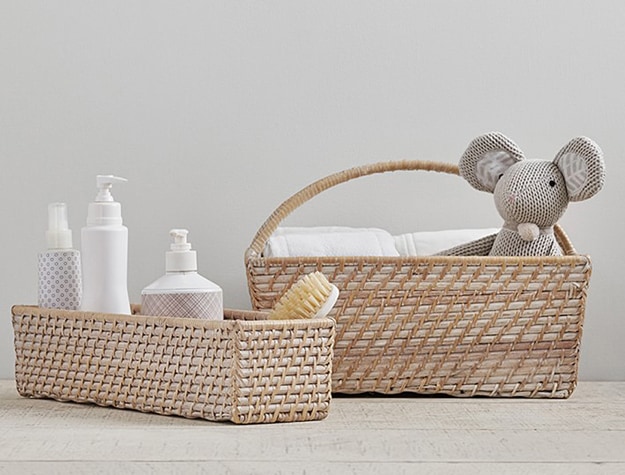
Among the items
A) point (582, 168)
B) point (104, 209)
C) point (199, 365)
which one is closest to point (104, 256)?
point (104, 209)

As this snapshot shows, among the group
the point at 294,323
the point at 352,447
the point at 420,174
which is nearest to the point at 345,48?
the point at 420,174

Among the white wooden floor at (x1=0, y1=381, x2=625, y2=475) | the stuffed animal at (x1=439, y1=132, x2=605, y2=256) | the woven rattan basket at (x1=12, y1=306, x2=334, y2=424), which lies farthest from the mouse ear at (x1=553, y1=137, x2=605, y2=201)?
the woven rattan basket at (x1=12, y1=306, x2=334, y2=424)

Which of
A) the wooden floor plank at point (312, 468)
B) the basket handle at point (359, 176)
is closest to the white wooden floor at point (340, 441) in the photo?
the wooden floor plank at point (312, 468)

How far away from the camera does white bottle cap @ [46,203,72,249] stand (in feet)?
3.74

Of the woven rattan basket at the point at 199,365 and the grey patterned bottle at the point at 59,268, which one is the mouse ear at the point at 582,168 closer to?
the woven rattan basket at the point at 199,365

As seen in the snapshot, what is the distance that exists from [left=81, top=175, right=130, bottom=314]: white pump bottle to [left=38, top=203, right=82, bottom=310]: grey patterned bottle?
5 centimetres

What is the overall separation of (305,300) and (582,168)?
39 cm

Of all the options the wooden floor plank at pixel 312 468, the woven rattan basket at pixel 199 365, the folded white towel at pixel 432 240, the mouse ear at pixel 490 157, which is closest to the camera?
the wooden floor plank at pixel 312 468

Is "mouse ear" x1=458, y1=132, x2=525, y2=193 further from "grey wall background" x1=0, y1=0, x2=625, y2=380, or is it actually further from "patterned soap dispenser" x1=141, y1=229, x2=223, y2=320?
"patterned soap dispenser" x1=141, y1=229, x2=223, y2=320

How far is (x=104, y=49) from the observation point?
1.42 metres

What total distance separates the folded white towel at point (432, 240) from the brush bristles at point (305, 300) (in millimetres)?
341

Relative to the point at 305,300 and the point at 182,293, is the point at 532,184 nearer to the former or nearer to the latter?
the point at 305,300

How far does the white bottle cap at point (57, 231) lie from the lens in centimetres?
114

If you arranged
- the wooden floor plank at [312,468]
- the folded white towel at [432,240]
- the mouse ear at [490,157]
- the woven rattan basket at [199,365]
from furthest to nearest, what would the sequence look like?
1. the folded white towel at [432,240]
2. the mouse ear at [490,157]
3. the woven rattan basket at [199,365]
4. the wooden floor plank at [312,468]
